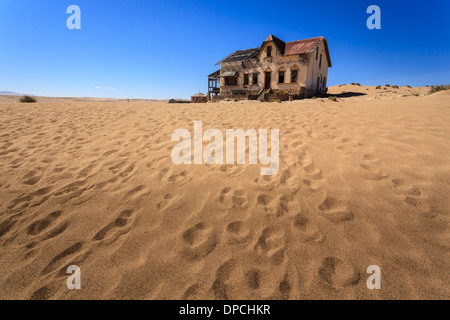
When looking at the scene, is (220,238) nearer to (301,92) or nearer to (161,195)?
(161,195)

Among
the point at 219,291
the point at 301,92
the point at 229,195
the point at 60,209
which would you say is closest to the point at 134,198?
the point at 60,209

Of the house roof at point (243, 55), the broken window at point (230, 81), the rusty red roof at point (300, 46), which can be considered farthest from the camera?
the broken window at point (230, 81)

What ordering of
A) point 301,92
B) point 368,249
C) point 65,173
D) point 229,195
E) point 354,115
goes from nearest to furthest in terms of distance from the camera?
1. point 368,249
2. point 229,195
3. point 65,173
4. point 354,115
5. point 301,92

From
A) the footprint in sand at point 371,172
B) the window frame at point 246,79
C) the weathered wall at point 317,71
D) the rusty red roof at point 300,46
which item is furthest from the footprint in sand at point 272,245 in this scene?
the window frame at point 246,79

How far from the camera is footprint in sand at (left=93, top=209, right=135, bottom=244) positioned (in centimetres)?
209

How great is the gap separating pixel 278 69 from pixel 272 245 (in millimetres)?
21529

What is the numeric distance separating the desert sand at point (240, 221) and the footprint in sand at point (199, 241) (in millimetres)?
Answer: 14

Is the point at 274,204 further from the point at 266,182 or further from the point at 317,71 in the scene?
the point at 317,71

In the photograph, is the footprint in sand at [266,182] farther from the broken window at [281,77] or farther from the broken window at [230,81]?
the broken window at [230,81]

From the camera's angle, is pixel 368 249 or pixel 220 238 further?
pixel 220 238

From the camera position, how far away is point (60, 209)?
2551 millimetres

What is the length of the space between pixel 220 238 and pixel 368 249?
4.59 feet

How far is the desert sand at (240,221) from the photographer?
63.2 inches

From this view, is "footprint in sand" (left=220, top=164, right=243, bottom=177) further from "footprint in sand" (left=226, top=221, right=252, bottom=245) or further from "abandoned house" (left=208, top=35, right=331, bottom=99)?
"abandoned house" (left=208, top=35, right=331, bottom=99)
